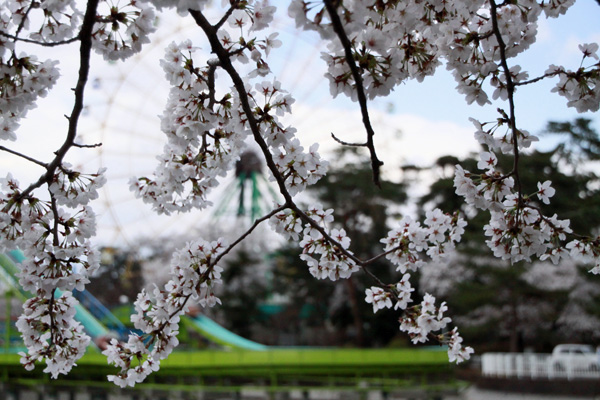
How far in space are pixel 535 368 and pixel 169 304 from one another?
35.5 ft

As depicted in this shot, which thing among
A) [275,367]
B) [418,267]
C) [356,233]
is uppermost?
[356,233]

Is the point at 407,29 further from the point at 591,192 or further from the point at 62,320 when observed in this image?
the point at 591,192

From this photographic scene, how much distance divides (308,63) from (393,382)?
9940 mm

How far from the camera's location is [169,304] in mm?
1661

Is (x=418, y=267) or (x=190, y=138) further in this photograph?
(x=418, y=267)

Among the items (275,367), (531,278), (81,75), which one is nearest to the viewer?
(81,75)

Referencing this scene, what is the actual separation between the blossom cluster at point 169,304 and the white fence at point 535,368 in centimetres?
1052

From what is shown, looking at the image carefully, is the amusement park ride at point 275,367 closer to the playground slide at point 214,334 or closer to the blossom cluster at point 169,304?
the playground slide at point 214,334

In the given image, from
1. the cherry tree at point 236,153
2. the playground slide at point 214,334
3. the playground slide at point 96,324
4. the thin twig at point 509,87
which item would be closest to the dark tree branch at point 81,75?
the cherry tree at point 236,153

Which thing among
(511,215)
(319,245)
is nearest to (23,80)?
(319,245)

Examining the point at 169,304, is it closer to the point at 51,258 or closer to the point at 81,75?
the point at 51,258

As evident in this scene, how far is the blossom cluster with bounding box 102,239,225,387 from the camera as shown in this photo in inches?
65.2

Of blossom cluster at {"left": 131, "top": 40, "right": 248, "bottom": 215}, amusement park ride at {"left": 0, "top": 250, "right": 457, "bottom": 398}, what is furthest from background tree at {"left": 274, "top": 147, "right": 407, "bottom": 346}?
blossom cluster at {"left": 131, "top": 40, "right": 248, "bottom": 215}

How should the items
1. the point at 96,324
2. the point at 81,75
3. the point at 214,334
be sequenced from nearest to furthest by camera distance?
the point at 81,75, the point at 96,324, the point at 214,334
